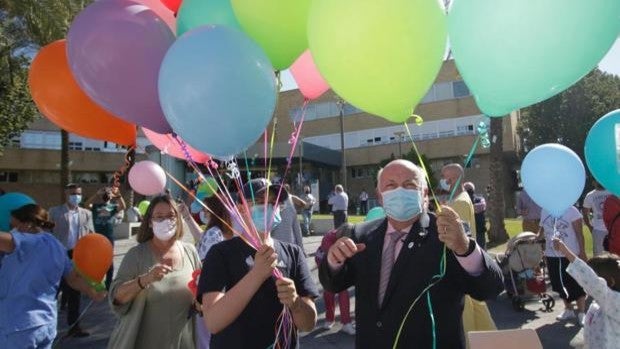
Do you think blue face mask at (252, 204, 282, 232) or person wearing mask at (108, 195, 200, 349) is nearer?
blue face mask at (252, 204, 282, 232)

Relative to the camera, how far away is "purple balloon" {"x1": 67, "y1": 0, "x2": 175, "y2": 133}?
9.05ft

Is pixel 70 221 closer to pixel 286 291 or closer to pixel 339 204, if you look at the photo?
pixel 286 291

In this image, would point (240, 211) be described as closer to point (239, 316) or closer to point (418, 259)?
point (239, 316)

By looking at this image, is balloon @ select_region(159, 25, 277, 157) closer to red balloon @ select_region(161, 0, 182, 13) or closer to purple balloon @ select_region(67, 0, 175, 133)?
purple balloon @ select_region(67, 0, 175, 133)

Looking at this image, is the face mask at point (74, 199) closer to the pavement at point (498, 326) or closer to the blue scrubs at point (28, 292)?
the pavement at point (498, 326)

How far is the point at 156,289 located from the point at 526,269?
557cm

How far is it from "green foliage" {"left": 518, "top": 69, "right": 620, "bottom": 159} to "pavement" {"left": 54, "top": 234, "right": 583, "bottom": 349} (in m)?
27.5

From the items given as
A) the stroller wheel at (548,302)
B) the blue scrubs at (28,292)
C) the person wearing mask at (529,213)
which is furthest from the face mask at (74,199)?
the person wearing mask at (529,213)

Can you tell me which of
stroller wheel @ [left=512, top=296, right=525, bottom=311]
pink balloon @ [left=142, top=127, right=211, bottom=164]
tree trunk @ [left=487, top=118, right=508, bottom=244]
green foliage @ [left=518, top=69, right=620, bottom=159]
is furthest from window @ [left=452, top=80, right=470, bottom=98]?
pink balloon @ [left=142, top=127, right=211, bottom=164]

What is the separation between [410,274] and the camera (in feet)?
7.70

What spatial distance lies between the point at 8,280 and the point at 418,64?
298cm

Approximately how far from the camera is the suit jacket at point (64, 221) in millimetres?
→ 6750

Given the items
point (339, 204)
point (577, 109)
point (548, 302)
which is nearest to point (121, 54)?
point (548, 302)

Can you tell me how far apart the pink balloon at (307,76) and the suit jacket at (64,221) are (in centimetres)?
489
